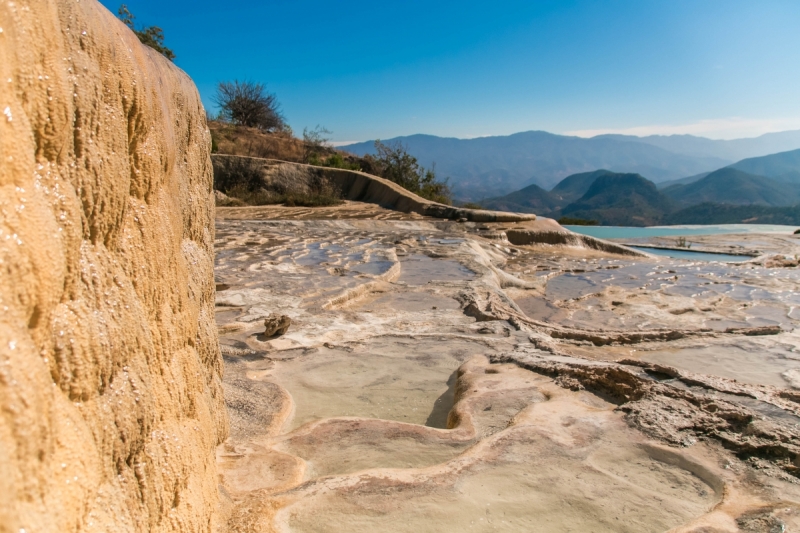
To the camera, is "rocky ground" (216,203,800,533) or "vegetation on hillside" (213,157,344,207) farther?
"vegetation on hillside" (213,157,344,207)

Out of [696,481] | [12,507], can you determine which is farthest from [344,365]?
[12,507]

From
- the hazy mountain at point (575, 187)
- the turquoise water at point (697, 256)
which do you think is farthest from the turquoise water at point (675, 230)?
the hazy mountain at point (575, 187)

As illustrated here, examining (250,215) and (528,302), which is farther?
(250,215)

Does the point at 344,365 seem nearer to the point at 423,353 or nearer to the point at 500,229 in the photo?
the point at 423,353

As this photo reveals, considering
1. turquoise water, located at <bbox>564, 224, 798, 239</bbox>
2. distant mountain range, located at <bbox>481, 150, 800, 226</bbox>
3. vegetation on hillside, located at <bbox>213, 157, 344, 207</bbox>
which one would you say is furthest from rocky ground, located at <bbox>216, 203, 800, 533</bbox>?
distant mountain range, located at <bbox>481, 150, 800, 226</bbox>

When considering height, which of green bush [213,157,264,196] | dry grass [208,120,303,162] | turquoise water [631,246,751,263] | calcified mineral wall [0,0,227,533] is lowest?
turquoise water [631,246,751,263]

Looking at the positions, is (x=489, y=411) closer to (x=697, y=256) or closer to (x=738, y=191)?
(x=697, y=256)

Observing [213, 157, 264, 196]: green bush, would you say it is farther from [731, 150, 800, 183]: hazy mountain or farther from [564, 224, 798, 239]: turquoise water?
[731, 150, 800, 183]: hazy mountain
